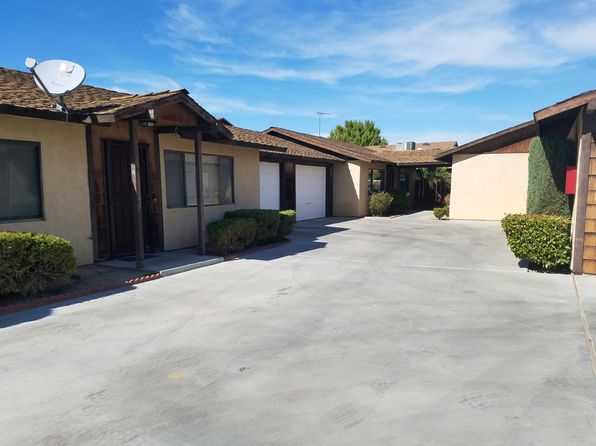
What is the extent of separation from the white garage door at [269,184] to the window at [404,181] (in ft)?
42.9

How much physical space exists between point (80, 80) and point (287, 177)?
11164mm

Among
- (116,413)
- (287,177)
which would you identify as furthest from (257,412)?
(287,177)

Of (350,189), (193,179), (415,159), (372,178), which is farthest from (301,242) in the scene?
(415,159)

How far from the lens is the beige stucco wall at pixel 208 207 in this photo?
33.5 feet

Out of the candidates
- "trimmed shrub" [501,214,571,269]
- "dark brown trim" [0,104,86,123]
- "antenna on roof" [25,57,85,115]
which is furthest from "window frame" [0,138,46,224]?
"trimmed shrub" [501,214,571,269]

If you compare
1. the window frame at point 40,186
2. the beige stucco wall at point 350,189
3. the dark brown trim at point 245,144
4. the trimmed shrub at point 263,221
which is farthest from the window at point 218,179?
the beige stucco wall at point 350,189

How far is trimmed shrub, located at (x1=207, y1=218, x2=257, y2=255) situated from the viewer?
9.80 meters

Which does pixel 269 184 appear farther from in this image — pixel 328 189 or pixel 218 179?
pixel 328 189

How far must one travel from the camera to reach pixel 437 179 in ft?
92.5

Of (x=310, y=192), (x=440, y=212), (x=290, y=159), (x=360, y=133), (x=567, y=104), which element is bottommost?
(x=440, y=212)

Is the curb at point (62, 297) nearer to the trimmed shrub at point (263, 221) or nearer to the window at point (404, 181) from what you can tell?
the trimmed shrub at point (263, 221)

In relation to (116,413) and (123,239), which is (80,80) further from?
(116,413)

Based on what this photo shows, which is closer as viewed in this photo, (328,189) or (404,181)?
(328,189)

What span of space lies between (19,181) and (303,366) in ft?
20.1
